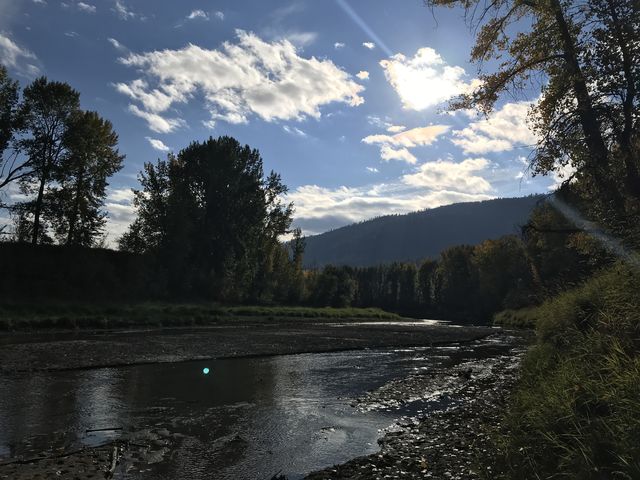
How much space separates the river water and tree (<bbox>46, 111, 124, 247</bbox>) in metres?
32.7

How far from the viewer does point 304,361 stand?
76.4 feet

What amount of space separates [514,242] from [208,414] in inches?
4044

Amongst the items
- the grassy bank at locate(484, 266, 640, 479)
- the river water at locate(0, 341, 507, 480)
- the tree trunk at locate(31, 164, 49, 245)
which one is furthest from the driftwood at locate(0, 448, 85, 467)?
the tree trunk at locate(31, 164, 49, 245)

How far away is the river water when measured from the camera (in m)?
8.93

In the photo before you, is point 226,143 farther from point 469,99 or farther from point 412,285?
point 412,285

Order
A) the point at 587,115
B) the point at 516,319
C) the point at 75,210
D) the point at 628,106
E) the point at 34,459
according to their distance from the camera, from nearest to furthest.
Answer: the point at 34,459
the point at 628,106
the point at 587,115
the point at 75,210
the point at 516,319

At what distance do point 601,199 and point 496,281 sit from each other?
100376 millimetres

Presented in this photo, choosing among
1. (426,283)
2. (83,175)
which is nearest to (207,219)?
(83,175)

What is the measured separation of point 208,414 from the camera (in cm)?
1210

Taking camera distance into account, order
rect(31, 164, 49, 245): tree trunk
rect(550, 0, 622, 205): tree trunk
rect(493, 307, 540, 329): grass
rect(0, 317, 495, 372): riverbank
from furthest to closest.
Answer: rect(493, 307, 540, 329): grass < rect(31, 164, 49, 245): tree trunk < rect(0, 317, 495, 372): riverbank < rect(550, 0, 622, 205): tree trunk

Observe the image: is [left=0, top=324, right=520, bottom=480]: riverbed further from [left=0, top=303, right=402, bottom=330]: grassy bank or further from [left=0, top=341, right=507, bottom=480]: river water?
[left=0, top=303, right=402, bottom=330]: grassy bank

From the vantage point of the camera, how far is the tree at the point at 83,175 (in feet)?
145

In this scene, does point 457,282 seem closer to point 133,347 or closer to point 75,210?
point 75,210

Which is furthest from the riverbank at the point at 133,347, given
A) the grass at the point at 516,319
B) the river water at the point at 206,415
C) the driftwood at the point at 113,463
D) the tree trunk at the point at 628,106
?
the grass at the point at 516,319
